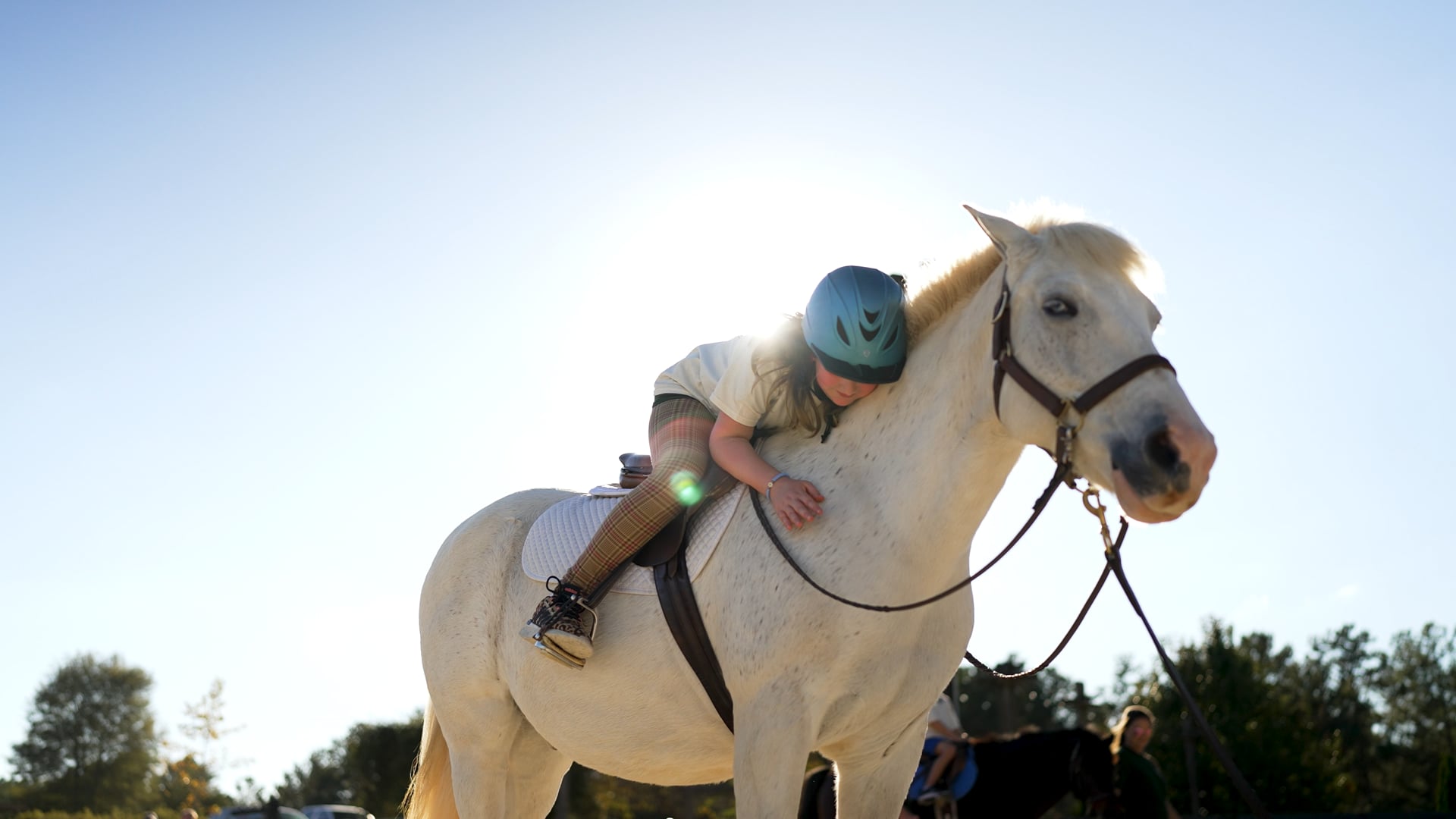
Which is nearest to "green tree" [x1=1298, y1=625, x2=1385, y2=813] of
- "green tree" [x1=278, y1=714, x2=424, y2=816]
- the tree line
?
the tree line

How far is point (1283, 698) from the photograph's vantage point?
43625 mm

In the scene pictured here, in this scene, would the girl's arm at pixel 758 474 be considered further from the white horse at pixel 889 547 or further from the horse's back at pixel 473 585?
the horse's back at pixel 473 585

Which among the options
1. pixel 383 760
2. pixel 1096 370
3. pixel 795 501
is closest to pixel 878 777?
pixel 795 501

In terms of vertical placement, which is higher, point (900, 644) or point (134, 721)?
point (134, 721)

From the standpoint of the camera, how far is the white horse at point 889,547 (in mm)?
2891

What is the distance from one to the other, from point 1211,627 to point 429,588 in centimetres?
5055

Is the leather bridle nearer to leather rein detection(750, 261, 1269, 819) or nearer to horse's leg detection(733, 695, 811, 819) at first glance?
leather rein detection(750, 261, 1269, 819)

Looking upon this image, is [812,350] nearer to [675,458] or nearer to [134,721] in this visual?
[675,458]

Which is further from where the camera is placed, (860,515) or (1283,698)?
(1283,698)

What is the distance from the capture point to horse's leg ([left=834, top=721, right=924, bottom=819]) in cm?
365

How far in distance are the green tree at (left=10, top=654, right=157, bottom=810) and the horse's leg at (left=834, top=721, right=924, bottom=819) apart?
54698mm

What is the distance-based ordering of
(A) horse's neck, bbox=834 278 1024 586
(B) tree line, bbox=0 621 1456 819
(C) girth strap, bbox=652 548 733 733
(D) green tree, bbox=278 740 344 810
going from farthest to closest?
(D) green tree, bbox=278 740 344 810, (B) tree line, bbox=0 621 1456 819, (C) girth strap, bbox=652 548 733 733, (A) horse's neck, bbox=834 278 1024 586

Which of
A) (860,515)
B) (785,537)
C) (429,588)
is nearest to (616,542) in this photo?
(785,537)

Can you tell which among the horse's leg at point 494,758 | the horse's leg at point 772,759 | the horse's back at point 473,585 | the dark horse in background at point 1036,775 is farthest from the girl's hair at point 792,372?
the dark horse in background at point 1036,775
